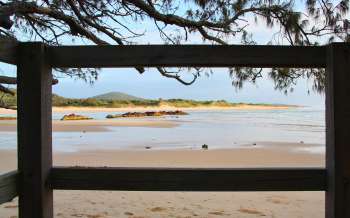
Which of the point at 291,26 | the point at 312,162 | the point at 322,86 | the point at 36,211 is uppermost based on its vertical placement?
the point at 291,26

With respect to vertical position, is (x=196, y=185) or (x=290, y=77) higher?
(x=290, y=77)

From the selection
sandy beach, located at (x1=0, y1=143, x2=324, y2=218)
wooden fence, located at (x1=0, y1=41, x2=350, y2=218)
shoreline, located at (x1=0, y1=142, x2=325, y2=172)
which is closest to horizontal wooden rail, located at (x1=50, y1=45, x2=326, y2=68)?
wooden fence, located at (x1=0, y1=41, x2=350, y2=218)

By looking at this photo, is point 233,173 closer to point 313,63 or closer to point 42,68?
point 313,63

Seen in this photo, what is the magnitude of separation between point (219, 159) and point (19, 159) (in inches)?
333

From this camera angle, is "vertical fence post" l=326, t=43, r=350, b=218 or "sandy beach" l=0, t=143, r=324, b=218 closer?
"vertical fence post" l=326, t=43, r=350, b=218

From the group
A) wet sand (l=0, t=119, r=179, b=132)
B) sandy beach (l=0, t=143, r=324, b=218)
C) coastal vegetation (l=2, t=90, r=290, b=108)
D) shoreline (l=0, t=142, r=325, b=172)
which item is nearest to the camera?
sandy beach (l=0, t=143, r=324, b=218)

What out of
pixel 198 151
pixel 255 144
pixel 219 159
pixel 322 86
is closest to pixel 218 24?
pixel 322 86

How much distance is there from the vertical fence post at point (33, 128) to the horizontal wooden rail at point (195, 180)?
9cm

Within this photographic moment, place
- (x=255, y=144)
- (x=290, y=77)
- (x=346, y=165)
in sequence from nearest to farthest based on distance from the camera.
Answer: (x=346, y=165)
(x=290, y=77)
(x=255, y=144)

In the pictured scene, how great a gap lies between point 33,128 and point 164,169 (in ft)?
1.93

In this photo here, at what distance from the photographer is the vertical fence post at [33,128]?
191cm

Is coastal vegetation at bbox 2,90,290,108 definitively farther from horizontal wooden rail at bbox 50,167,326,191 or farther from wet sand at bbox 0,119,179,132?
horizontal wooden rail at bbox 50,167,326,191

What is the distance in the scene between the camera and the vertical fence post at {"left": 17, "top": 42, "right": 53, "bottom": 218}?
1911 mm

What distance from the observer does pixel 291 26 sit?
4316 millimetres
